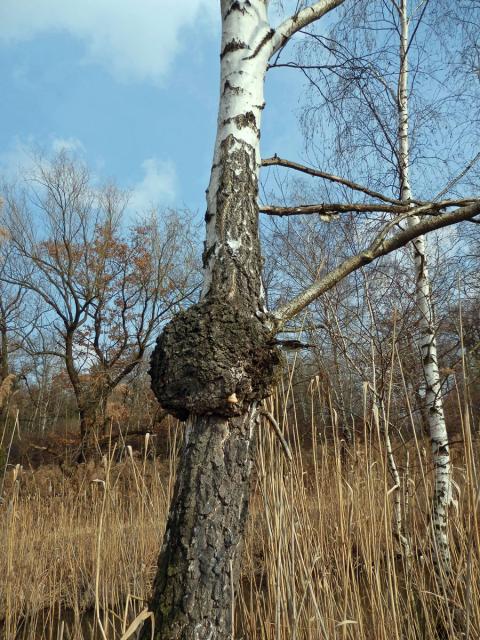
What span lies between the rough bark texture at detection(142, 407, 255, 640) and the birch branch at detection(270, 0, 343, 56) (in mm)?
975

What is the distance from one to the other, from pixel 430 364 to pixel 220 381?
2.05m

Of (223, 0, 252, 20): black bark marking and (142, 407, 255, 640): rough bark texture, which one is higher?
(223, 0, 252, 20): black bark marking

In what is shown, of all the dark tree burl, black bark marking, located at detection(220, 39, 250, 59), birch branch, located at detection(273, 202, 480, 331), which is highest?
black bark marking, located at detection(220, 39, 250, 59)

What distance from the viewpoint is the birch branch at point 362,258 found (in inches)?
38.8

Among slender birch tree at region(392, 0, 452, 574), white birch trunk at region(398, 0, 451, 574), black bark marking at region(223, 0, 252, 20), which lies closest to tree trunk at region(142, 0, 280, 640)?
black bark marking at region(223, 0, 252, 20)

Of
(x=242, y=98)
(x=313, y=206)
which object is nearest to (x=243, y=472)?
(x=313, y=206)

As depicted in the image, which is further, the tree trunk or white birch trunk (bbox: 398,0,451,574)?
white birch trunk (bbox: 398,0,451,574)

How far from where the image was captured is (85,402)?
9.05 metres

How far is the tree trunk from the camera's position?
77 cm

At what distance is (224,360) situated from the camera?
2.83 feet

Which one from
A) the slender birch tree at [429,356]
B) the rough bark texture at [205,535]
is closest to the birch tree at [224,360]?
the rough bark texture at [205,535]

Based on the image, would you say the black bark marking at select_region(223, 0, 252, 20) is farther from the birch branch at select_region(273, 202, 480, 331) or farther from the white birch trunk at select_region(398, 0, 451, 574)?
the white birch trunk at select_region(398, 0, 451, 574)

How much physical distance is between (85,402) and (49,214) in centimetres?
409

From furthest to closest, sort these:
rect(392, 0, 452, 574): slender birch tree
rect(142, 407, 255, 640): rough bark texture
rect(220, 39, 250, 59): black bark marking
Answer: rect(392, 0, 452, 574): slender birch tree, rect(220, 39, 250, 59): black bark marking, rect(142, 407, 255, 640): rough bark texture
